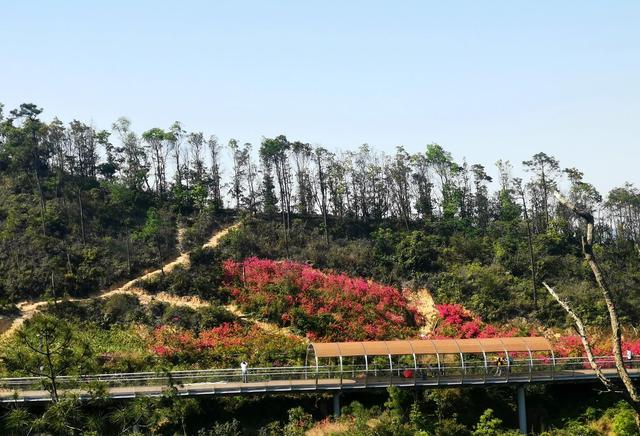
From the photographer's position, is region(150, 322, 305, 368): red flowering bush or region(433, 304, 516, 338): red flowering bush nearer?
region(150, 322, 305, 368): red flowering bush

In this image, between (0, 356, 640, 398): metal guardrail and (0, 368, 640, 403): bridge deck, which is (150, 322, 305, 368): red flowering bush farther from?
(0, 368, 640, 403): bridge deck

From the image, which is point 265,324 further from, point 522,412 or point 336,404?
point 522,412

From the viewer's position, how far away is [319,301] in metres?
50.2

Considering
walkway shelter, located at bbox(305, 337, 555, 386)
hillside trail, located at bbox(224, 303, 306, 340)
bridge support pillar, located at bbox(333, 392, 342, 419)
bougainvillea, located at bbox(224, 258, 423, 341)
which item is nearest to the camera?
bridge support pillar, located at bbox(333, 392, 342, 419)

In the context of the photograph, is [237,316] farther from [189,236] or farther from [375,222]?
[375,222]

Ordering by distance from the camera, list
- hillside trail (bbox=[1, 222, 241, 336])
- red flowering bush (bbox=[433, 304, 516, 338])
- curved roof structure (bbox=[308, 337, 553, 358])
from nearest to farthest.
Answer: curved roof structure (bbox=[308, 337, 553, 358])
hillside trail (bbox=[1, 222, 241, 336])
red flowering bush (bbox=[433, 304, 516, 338])

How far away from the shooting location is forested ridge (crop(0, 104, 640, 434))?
39.8m

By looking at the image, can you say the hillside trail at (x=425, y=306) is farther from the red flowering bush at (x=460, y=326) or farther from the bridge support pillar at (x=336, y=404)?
the bridge support pillar at (x=336, y=404)

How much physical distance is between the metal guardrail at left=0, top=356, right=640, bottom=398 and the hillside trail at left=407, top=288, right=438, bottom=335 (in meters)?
13.5

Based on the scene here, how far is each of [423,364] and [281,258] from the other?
82.1 ft

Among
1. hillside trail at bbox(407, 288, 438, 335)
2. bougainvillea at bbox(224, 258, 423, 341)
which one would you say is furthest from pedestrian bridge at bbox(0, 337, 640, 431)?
hillside trail at bbox(407, 288, 438, 335)

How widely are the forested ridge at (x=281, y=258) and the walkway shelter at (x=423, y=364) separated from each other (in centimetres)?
160

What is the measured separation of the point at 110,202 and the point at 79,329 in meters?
23.3

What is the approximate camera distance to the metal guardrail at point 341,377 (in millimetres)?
32906
